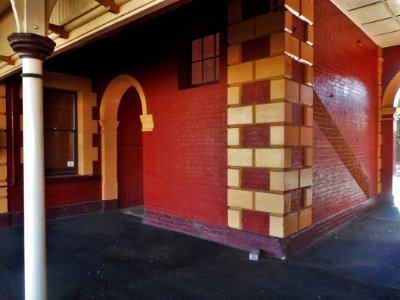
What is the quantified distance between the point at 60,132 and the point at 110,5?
15.2ft

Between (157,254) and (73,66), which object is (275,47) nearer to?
(157,254)

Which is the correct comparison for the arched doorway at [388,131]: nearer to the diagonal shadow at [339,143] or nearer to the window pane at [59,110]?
the diagonal shadow at [339,143]

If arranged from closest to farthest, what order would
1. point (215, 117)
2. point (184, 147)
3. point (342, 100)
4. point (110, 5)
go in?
point (110, 5), point (215, 117), point (184, 147), point (342, 100)

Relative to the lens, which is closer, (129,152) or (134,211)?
(134,211)

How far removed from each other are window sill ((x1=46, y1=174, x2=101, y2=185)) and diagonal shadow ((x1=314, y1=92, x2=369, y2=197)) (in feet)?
16.0

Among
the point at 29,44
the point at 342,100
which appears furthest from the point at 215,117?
the point at 29,44

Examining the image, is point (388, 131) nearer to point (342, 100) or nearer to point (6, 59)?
point (342, 100)

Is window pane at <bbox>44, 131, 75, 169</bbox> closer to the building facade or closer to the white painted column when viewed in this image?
the building facade

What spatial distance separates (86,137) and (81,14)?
13.7 feet

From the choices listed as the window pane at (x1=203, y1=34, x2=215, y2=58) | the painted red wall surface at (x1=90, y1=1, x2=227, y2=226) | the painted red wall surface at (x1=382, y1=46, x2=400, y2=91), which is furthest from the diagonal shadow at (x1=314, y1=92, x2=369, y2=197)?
the painted red wall surface at (x1=382, y1=46, x2=400, y2=91)

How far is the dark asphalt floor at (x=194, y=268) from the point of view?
3.30m

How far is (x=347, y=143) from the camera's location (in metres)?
6.11

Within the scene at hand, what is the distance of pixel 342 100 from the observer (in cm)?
590

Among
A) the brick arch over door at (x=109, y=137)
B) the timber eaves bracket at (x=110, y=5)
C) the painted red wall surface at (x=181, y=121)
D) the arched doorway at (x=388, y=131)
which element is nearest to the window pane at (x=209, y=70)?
the painted red wall surface at (x=181, y=121)
